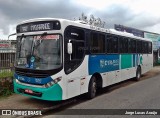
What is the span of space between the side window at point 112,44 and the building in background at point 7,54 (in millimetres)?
4308

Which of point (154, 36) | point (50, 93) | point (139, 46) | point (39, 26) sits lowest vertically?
point (50, 93)

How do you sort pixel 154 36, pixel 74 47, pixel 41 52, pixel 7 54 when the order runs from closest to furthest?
pixel 41 52 → pixel 74 47 → pixel 7 54 → pixel 154 36

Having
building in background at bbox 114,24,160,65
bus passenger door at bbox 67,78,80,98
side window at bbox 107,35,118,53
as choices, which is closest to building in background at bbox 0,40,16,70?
bus passenger door at bbox 67,78,80,98

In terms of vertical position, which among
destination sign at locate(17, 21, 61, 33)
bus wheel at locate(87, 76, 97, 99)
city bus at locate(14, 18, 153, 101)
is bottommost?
bus wheel at locate(87, 76, 97, 99)

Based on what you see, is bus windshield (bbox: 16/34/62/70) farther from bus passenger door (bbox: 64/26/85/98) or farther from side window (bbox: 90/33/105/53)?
side window (bbox: 90/33/105/53)

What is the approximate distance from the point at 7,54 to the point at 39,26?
3798 mm

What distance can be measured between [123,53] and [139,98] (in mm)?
4036

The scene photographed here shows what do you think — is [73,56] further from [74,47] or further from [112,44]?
[112,44]

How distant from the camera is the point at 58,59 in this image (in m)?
8.09

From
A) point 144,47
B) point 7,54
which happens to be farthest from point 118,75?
point 144,47

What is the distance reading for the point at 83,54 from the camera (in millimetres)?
9492

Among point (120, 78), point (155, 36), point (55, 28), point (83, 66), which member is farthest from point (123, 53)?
point (155, 36)

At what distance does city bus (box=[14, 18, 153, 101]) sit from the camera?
319 inches

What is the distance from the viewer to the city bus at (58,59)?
26.6 feet
